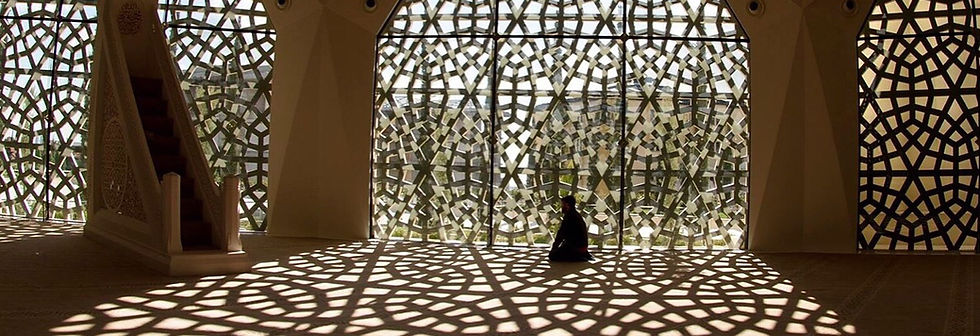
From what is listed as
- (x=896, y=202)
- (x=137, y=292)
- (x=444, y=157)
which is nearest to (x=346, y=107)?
(x=444, y=157)

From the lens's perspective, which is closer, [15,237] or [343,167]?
[15,237]

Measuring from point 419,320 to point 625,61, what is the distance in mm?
4732

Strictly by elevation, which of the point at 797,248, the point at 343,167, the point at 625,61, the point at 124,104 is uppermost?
the point at 625,61

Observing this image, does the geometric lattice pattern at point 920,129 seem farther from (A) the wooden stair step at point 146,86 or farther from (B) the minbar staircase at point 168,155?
(A) the wooden stair step at point 146,86

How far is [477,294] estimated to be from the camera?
518 cm

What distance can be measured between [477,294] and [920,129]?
5.24 m

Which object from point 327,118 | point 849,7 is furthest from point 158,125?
point 849,7

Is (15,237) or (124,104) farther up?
(124,104)

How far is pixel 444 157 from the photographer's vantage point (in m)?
8.39

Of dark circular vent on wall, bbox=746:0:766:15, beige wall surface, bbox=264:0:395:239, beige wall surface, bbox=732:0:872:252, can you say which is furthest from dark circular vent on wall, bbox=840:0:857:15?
beige wall surface, bbox=264:0:395:239

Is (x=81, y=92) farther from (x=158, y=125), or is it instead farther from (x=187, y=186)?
(x=187, y=186)

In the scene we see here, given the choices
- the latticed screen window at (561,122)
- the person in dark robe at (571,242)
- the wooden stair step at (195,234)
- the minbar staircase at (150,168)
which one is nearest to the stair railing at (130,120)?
the minbar staircase at (150,168)

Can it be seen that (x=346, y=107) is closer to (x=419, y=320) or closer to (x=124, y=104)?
(x=124, y=104)

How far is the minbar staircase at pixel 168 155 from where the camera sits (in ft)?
19.7
